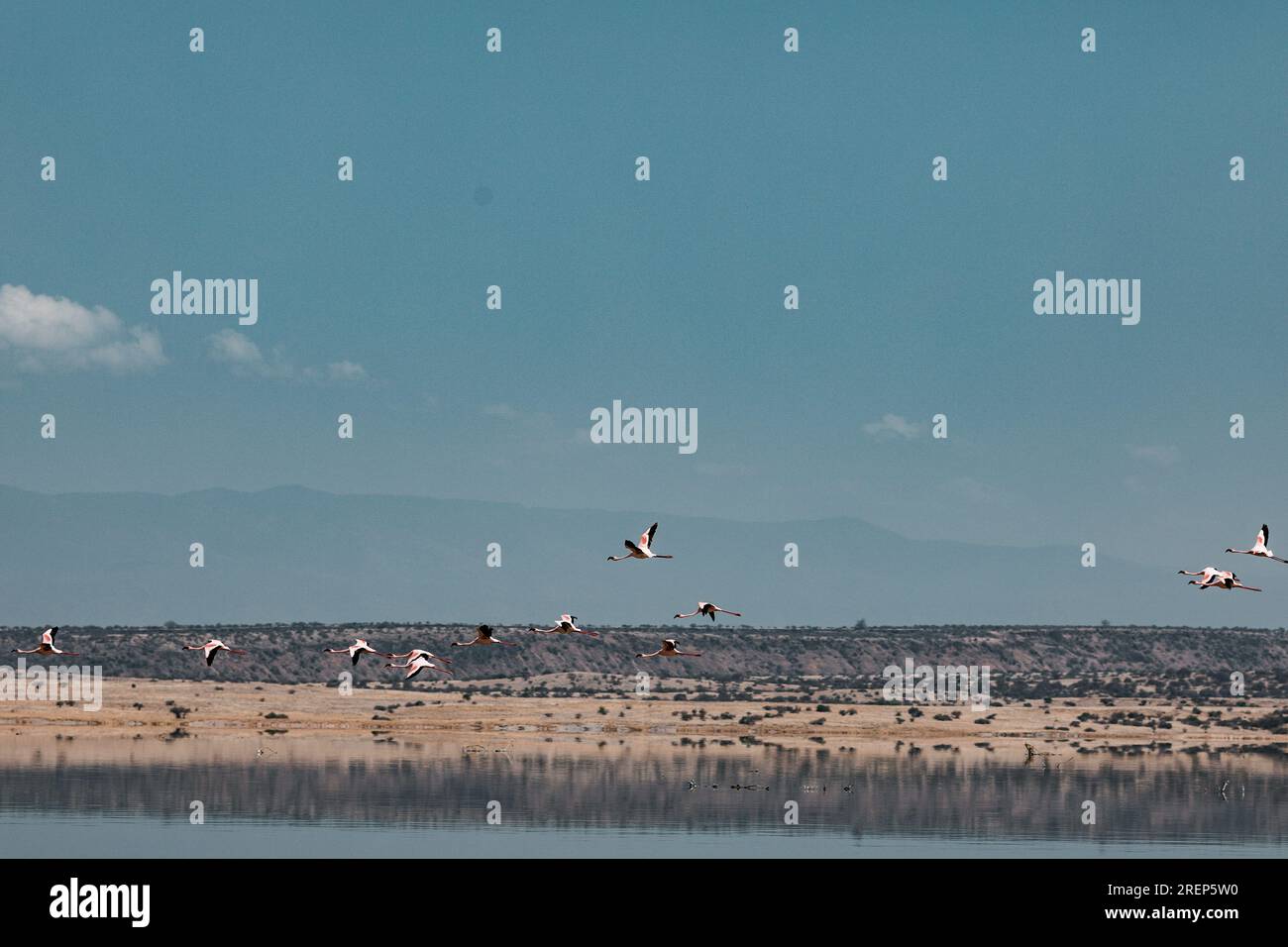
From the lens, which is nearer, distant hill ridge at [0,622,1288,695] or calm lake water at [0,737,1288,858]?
calm lake water at [0,737,1288,858]

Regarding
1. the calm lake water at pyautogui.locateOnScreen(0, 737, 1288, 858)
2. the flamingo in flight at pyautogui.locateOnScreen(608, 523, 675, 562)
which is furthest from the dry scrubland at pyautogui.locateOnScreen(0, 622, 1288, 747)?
the flamingo in flight at pyautogui.locateOnScreen(608, 523, 675, 562)

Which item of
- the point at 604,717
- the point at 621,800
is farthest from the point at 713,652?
the point at 621,800

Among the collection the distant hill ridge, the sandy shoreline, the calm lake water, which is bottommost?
the calm lake water

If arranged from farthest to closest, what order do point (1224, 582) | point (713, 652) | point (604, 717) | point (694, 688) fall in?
1. point (713, 652)
2. point (694, 688)
3. point (604, 717)
4. point (1224, 582)

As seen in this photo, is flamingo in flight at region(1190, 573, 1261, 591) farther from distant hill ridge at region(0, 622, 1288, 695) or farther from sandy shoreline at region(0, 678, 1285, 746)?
distant hill ridge at region(0, 622, 1288, 695)

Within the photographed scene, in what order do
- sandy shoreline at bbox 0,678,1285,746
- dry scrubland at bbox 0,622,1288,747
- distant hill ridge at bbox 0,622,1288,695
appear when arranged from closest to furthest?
1. sandy shoreline at bbox 0,678,1285,746
2. dry scrubland at bbox 0,622,1288,747
3. distant hill ridge at bbox 0,622,1288,695

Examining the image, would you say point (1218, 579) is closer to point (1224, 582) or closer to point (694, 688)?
point (1224, 582)
